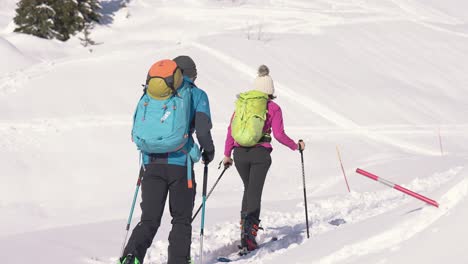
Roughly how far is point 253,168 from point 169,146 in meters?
1.98

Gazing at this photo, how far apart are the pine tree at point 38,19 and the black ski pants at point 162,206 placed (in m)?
26.8

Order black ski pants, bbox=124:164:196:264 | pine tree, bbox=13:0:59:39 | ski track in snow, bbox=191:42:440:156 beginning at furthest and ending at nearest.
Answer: pine tree, bbox=13:0:59:39, ski track in snow, bbox=191:42:440:156, black ski pants, bbox=124:164:196:264

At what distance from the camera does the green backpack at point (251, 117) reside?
20.7ft

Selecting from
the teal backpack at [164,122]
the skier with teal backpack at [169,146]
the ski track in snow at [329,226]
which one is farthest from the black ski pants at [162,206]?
the ski track in snow at [329,226]

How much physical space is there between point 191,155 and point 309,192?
6831 millimetres

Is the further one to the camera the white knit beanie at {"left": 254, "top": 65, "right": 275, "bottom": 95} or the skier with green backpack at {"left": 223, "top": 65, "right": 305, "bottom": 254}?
the white knit beanie at {"left": 254, "top": 65, "right": 275, "bottom": 95}

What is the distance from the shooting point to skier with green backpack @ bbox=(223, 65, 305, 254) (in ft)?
20.8

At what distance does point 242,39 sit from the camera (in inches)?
895

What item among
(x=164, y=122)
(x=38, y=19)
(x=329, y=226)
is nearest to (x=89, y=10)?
(x=38, y=19)

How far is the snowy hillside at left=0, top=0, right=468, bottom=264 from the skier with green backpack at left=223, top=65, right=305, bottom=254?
38cm

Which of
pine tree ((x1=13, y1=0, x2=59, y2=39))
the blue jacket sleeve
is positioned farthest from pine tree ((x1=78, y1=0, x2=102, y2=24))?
the blue jacket sleeve

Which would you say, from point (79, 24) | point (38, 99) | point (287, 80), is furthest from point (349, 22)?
point (38, 99)

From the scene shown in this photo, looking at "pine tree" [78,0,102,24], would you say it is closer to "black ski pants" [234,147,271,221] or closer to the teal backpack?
"black ski pants" [234,147,271,221]

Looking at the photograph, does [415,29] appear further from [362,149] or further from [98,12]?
[98,12]
